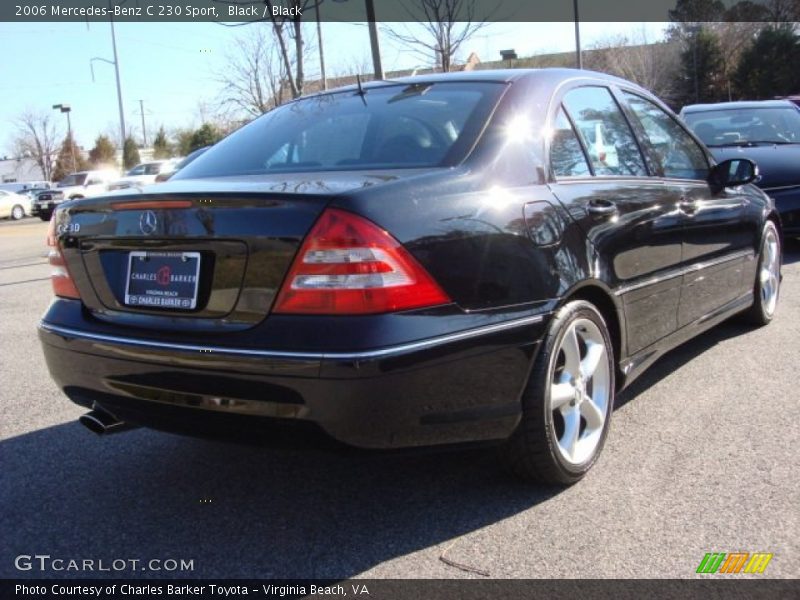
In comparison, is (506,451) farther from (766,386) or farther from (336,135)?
(766,386)

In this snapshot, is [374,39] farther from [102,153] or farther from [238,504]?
[102,153]

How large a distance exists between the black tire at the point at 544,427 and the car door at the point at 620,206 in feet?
1.20

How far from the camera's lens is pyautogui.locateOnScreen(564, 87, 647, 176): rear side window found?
3.42 meters

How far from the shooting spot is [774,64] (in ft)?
125

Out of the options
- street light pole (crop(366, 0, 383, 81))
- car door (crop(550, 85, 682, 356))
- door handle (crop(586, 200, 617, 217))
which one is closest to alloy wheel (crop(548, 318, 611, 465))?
car door (crop(550, 85, 682, 356))

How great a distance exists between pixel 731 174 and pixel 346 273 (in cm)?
294

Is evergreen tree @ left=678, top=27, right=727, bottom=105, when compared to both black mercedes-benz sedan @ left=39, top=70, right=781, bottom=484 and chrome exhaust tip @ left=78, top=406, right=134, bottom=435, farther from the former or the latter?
chrome exhaust tip @ left=78, top=406, right=134, bottom=435

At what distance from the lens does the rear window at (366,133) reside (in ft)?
9.72

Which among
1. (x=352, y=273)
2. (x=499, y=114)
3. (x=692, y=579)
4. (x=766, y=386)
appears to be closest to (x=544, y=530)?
(x=692, y=579)

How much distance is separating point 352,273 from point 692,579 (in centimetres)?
137

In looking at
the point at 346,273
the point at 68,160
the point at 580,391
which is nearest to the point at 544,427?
the point at 580,391

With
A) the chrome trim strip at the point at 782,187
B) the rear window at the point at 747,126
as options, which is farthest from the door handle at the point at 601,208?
the rear window at the point at 747,126

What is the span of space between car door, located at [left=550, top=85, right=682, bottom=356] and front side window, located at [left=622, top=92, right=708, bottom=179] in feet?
0.73

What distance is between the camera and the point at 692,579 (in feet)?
7.73
